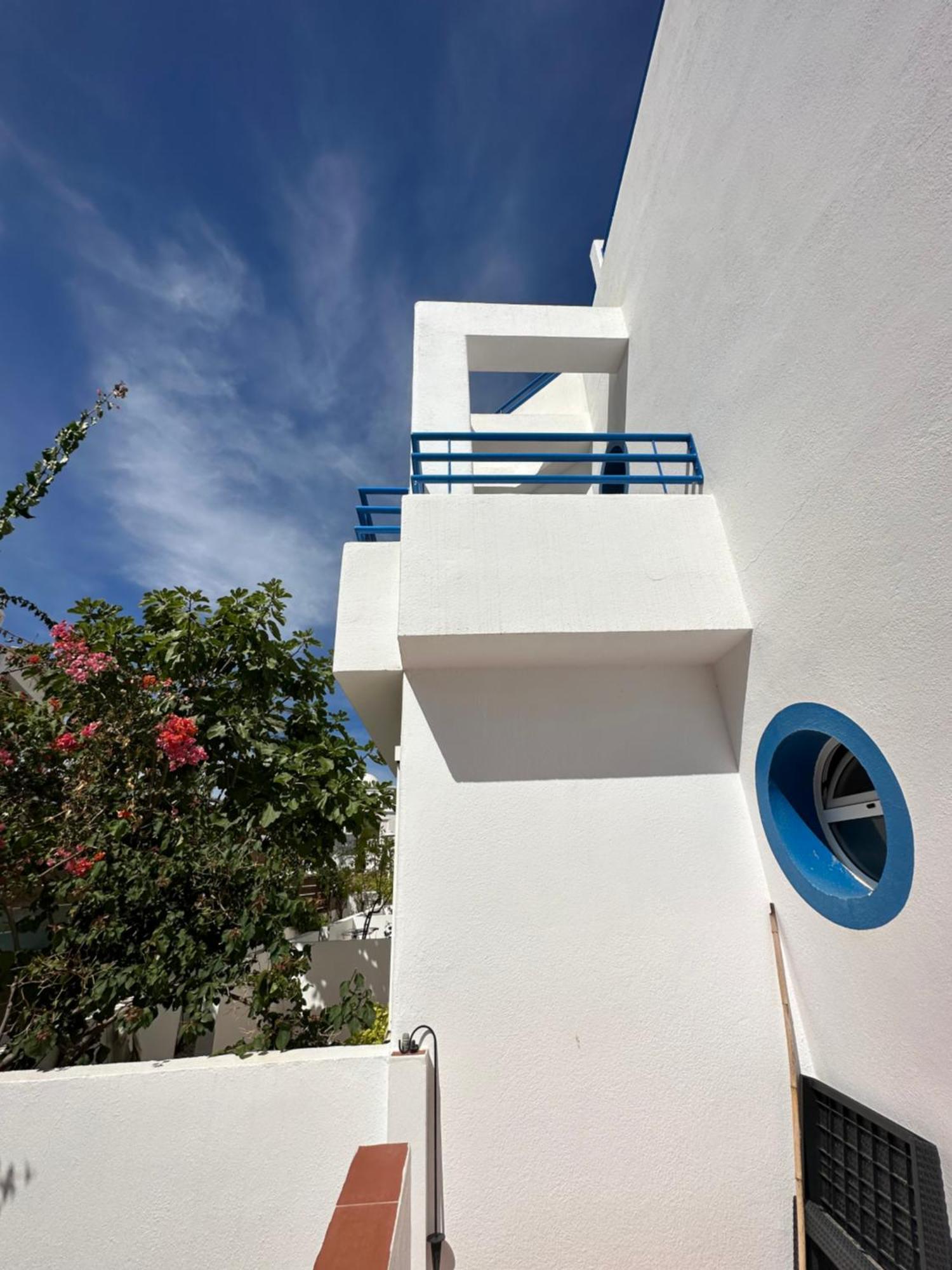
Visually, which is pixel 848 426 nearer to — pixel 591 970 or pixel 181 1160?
pixel 591 970

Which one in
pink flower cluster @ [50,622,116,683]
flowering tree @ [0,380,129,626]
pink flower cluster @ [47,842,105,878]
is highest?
flowering tree @ [0,380,129,626]

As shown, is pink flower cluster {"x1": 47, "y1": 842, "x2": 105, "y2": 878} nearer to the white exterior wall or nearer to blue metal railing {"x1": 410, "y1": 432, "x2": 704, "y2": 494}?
blue metal railing {"x1": 410, "y1": 432, "x2": 704, "y2": 494}

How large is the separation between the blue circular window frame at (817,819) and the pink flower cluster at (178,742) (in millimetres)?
4217

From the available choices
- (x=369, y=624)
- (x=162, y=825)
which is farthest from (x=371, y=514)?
(x=162, y=825)

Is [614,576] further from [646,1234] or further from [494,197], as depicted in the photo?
[494,197]

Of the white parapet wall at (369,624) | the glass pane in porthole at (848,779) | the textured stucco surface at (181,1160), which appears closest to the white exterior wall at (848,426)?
the glass pane in porthole at (848,779)

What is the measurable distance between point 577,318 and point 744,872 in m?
6.87

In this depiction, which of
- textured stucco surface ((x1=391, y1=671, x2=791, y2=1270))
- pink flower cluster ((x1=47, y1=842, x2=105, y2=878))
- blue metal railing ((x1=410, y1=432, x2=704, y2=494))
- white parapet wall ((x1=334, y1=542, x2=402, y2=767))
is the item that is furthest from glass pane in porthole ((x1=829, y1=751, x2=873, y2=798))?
pink flower cluster ((x1=47, y1=842, x2=105, y2=878))

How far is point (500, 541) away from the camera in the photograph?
359 cm

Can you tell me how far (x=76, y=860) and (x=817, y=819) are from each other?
4860 millimetres

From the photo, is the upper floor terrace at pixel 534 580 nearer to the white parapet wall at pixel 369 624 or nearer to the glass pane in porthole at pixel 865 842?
the white parapet wall at pixel 369 624

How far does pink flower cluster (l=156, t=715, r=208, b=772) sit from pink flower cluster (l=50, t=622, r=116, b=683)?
67 centimetres

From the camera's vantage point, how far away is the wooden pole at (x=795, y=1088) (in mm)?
2611

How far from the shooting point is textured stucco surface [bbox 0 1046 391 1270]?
2.48 meters
